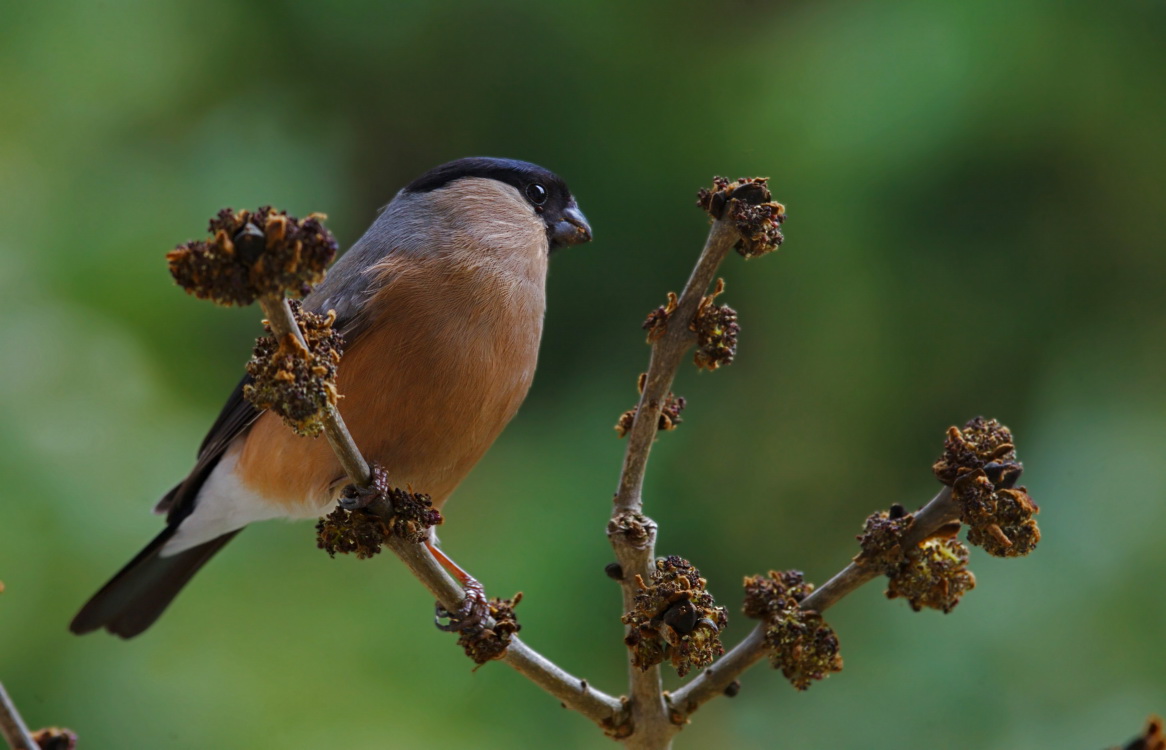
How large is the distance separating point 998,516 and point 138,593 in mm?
2426

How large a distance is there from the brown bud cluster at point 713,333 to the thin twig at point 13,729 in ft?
3.52

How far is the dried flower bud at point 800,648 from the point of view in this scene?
171cm

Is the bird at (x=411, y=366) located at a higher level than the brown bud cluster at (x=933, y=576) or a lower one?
higher

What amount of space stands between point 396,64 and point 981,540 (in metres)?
3.04

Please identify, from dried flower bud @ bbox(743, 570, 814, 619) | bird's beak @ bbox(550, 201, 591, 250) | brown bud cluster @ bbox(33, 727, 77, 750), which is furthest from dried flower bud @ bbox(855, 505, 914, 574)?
bird's beak @ bbox(550, 201, 591, 250)

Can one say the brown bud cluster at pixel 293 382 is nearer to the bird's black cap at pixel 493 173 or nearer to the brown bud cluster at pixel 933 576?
the brown bud cluster at pixel 933 576

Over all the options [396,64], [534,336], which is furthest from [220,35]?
[534,336]

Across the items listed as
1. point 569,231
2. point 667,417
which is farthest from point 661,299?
point 667,417

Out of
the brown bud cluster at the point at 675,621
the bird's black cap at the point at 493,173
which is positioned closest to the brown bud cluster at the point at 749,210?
the brown bud cluster at the point at 675,621

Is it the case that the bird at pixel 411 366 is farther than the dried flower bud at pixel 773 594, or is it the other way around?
the bird at pixel 411 366

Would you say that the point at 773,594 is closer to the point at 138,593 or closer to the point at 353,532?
the point at 353,532

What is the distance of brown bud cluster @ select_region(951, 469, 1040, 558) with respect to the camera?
1.58m

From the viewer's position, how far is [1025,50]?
11.4ft

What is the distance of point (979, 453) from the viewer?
64.0 inches
